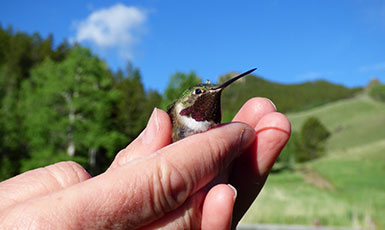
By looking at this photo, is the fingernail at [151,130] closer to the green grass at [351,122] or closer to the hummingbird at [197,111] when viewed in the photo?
the hummingbird at [197,111]

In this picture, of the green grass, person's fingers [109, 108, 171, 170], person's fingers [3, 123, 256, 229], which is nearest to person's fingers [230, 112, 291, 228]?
person's fingers [3, 123, 256, 229]

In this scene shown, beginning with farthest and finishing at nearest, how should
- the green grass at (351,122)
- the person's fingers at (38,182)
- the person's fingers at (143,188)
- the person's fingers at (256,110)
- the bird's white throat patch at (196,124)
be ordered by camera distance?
the green grass at (351,122) → the person's fingers at (256,110) → the bird's white throat patch at (196,124) → the person's fingers at (38,182) → the person's fingers at (143,188)

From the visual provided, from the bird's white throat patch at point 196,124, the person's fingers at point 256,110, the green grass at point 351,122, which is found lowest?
the green grass at point 351,122

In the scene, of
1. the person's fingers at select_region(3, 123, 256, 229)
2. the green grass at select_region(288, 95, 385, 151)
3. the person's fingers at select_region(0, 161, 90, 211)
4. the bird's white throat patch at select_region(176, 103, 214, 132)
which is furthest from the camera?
the green grass at select_region(288, 95, 385, 151)

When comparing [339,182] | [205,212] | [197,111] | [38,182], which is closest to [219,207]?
[205,212]

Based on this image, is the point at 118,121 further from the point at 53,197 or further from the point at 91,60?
the point at 53,197

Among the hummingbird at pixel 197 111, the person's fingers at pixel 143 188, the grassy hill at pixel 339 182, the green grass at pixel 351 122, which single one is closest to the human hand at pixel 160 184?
the person's fingers at pixel 143 188

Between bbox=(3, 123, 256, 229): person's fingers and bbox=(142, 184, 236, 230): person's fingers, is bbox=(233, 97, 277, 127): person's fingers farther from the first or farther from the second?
bbox=(142, 184, 236, 230): person's fingers
